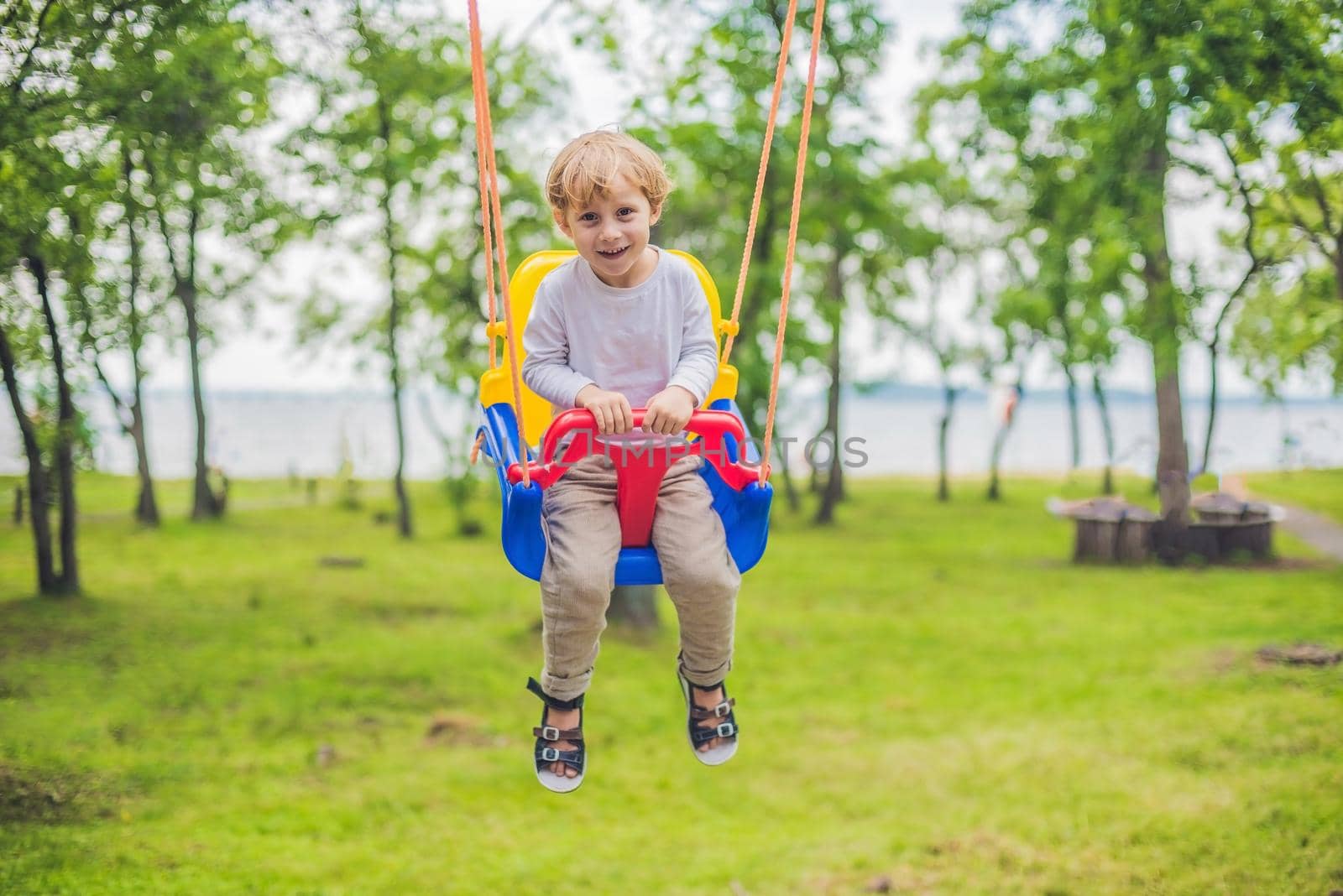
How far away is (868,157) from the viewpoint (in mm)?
14320

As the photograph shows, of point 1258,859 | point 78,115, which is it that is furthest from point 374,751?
point 1258,859

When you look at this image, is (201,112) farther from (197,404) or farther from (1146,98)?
(197,404)

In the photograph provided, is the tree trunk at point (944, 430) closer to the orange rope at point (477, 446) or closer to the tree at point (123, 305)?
the tree at point (123, 305)

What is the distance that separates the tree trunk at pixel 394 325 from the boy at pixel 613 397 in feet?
43.5

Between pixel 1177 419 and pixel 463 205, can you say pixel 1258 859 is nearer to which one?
pixel 1177 419

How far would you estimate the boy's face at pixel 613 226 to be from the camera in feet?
9.74

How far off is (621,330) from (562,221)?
0.34 meters

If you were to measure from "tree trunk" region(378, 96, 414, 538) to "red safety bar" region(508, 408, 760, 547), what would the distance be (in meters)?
13.4

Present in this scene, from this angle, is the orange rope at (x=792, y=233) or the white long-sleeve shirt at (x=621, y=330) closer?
the orange rope at (x=792, y=233)

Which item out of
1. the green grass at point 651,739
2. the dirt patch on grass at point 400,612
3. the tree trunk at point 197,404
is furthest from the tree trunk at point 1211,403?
A: the tree trunk at point 197,404

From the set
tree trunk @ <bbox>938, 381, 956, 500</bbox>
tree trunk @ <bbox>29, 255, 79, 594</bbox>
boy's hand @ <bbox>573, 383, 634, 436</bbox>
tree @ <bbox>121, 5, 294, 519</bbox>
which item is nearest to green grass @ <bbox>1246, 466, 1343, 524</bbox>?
tree trunk @ <bbox>938, 381, 956, 500</bbox>

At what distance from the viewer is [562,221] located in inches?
122

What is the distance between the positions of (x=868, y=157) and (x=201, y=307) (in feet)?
38.9

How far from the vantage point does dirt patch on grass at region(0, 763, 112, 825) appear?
8.35 meters
